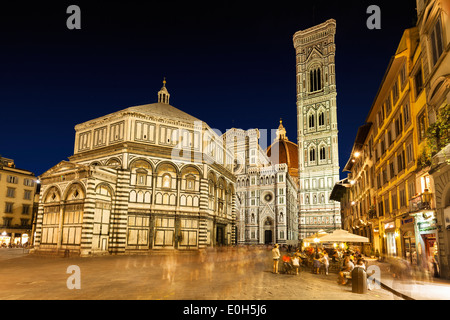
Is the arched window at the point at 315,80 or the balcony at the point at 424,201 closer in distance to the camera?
the balcony at the point at 424,201

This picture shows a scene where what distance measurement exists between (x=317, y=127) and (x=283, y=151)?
52.0 metres

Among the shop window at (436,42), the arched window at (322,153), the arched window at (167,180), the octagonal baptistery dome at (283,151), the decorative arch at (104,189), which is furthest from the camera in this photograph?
the octagonal baptistery dome at (283,151)

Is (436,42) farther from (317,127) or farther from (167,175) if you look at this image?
(317,127)

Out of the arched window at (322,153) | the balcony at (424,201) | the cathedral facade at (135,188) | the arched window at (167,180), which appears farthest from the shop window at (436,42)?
→ the arched window at (322,153)

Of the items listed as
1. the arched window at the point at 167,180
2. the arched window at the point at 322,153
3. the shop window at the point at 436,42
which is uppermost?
the arched window at the point at 322,153

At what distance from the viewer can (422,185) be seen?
62.0 ft

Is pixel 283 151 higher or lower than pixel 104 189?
higher

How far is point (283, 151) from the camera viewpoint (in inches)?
5305

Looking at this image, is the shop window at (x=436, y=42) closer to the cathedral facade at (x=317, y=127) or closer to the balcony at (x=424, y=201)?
the balcony at (x=424, y=201)

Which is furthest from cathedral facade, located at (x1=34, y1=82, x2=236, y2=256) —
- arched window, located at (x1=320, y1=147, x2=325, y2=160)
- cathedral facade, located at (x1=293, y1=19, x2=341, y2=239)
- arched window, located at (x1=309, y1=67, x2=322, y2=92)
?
arched window, located at (x1=309, y1=67, x2=322, y2=92)

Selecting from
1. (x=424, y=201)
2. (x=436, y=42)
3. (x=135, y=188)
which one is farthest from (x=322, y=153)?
(x=436, y=42)

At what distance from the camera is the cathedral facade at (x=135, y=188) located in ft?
98.9

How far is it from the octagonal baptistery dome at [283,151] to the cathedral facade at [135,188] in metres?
93.4

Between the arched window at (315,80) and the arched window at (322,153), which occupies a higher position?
the arched window at (315,80)
